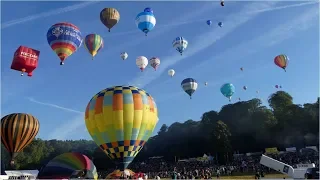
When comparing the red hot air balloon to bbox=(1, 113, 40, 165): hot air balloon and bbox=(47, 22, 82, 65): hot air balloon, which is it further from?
bbox=(1, 113, 40, 165): hot air balloon

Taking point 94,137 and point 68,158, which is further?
point 94,137

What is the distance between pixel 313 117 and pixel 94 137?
149 ft

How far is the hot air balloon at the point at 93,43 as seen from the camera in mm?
40312

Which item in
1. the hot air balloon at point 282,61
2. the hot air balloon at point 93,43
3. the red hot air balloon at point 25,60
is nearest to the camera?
the red hot air balloon at point 25,60

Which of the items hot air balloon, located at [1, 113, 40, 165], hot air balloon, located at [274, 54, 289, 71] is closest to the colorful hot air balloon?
hot air balloon, located at [1, 113, 40, 165]

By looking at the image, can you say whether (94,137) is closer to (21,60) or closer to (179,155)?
(21,60)

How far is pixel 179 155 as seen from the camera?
267ft

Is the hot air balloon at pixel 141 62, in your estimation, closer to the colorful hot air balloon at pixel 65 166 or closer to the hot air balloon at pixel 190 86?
the hot air balloon at pixel 190 86

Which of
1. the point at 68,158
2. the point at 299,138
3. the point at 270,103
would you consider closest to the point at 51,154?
the point at 270,103

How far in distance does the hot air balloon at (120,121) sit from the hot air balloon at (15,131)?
31.9ft

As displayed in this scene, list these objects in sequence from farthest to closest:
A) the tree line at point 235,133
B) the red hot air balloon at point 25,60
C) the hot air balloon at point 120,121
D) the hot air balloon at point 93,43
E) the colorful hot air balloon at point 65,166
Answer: the tree line at point 235,133 → the hot air balloon at point 93,43 → the red hot air balloon at point 25,60 → the hot air balloon at point 120,121 → the colorful hot air balloon at point 65,166

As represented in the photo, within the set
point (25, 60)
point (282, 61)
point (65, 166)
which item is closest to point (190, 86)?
point (282, 61)

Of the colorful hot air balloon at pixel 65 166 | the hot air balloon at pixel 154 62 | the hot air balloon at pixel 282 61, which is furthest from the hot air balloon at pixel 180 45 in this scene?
the colorful hot air balloon at pixel 65 166

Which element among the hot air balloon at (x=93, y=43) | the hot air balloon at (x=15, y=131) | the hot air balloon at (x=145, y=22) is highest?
the hot air balloon at (x=145, y=22)
